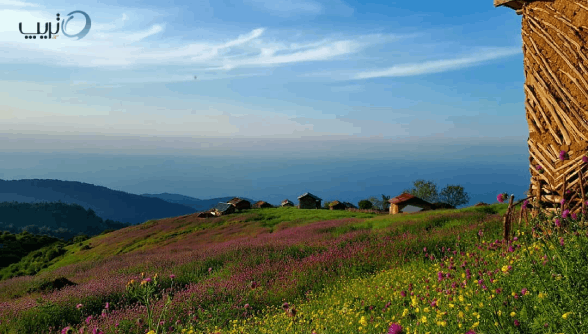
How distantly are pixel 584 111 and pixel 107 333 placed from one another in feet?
28.1

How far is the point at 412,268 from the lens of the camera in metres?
9.24

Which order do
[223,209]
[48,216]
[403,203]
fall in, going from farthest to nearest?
1. [48,216]
2. [223,209]
3. [403,203]

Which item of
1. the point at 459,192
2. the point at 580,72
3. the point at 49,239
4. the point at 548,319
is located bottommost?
the point at 49,239

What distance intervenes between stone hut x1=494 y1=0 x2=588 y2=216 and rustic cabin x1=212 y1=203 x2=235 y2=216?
1779 inches

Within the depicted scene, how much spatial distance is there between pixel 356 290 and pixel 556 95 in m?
5.28

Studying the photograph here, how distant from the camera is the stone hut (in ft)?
15.2

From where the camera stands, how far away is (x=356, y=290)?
8312mm

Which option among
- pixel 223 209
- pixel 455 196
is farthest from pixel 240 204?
pixel 455 196

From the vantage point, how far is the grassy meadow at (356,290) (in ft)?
12.1

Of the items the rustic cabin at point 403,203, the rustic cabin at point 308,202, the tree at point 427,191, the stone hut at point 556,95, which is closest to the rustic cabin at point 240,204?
the rustic cabin at point 308,202

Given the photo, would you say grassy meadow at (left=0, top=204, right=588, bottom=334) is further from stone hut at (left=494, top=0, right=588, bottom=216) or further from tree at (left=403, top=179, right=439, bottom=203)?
tree at (left=403, top=179, right=439, bottom=203)

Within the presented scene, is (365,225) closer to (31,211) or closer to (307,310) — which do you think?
(307,310)

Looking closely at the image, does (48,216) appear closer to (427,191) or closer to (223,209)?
(223,209)

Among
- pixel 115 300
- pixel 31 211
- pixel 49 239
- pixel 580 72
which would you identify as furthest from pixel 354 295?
pixel 31 211
